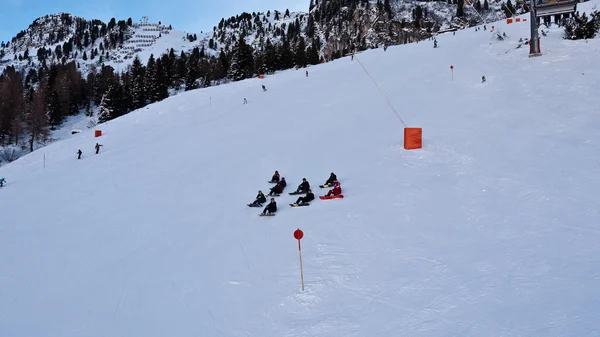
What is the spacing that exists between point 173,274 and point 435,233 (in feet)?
22.5

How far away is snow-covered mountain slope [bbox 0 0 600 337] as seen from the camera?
22.7ft

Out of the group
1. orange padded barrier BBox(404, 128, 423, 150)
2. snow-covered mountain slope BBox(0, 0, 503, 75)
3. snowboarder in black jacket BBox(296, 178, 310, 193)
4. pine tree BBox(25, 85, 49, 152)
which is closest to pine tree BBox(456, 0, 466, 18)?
snow-covered mountain slope BBox(0, 0, 503, 75)

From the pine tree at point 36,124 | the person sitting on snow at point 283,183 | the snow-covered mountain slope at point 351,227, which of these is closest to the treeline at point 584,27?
the snow-covered mountain slope at point 351,227

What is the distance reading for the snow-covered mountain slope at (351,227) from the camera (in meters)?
6.91

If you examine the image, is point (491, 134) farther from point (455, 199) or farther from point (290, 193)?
point (290, 193)

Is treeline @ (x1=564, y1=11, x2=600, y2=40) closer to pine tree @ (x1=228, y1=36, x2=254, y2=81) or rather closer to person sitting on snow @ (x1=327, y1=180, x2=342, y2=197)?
person sitting on snow @ (x1=327, y1=180, x2=342, y2=197)

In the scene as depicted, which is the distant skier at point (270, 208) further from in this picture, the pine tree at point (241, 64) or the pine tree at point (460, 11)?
the pine tree at point (460, 11)

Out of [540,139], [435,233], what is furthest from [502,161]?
[435,233]

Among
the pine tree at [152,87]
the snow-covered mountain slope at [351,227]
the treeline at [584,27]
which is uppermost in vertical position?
the pine tree at [152,87]

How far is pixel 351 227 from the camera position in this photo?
10.3m

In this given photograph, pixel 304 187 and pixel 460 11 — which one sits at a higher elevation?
pixel 460 11

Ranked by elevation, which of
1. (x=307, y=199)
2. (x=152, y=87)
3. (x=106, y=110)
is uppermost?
(x=152, y=87)

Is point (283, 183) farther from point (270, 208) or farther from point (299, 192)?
point (270, 208)

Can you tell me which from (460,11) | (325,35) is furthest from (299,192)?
(325,35)
